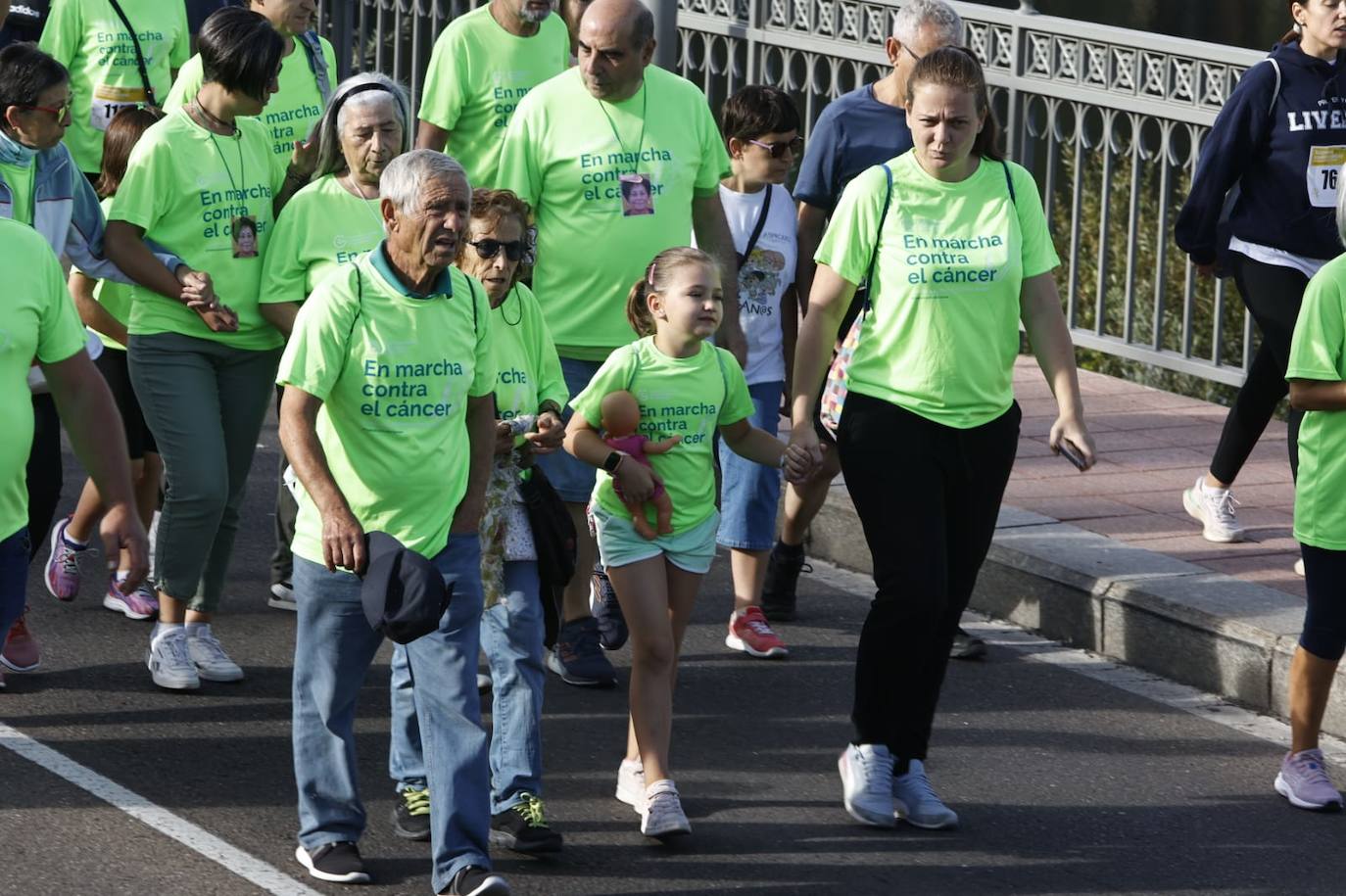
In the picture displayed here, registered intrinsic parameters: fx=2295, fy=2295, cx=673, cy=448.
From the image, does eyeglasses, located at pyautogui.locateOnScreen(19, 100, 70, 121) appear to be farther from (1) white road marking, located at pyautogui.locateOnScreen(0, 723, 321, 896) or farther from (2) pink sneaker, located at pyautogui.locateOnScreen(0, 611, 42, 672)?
(1) white road marking, located at pyautogui.locateOnScreen(0, 723, 321, 896)

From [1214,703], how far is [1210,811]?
99 cm

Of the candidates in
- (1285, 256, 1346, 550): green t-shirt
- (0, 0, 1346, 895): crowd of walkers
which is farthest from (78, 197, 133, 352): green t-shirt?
(1285, 256, 1346, 550): green t-shirt

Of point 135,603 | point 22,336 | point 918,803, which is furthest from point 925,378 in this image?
point 135,603

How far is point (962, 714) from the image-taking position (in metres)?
6.69

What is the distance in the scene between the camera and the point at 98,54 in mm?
8742

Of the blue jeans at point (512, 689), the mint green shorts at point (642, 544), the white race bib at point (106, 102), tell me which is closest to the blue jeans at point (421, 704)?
the blue jeans at point (512, 689)

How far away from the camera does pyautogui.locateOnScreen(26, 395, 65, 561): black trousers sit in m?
6.43

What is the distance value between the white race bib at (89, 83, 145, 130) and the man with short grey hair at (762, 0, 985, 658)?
9.46ft

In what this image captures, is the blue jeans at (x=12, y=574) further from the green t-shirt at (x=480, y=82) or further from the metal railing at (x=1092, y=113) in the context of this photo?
the metal railing at (x=1092, y=113)

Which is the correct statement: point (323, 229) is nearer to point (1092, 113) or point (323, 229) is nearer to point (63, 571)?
point (63, 571)

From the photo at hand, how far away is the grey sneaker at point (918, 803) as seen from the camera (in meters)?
5.72

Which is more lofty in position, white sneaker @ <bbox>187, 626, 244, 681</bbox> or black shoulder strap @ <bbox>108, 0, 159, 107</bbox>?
black shoulder strap @ <bbox>108, 0, 159, 107</bbox>

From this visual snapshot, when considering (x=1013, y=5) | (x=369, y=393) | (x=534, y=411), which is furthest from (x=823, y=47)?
(x=369, y=393)

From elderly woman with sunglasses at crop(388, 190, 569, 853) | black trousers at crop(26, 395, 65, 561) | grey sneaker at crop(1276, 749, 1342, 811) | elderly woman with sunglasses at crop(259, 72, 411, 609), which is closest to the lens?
elderly woman with sunglasses at crop(388, 190, 569, 853)
